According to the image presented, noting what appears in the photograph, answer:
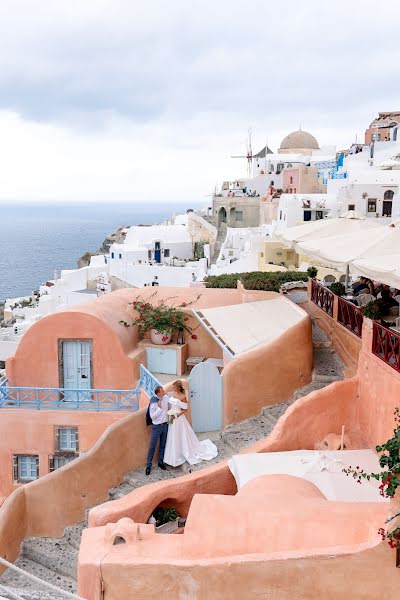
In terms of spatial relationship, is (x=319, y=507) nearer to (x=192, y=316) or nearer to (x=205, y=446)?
(x=205, y=446)

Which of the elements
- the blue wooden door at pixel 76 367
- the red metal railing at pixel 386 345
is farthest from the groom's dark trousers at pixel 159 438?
the red metal railing at pixel 386 345

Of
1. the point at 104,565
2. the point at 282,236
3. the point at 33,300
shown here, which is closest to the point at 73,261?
the point at 33,300

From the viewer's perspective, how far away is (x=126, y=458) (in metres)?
10.8

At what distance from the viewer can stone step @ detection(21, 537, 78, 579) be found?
29.8 ft

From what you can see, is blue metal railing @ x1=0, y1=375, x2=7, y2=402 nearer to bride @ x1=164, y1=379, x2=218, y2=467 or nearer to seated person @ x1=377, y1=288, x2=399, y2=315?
bride @ x1=164, y1=379, x2=218, y2=467

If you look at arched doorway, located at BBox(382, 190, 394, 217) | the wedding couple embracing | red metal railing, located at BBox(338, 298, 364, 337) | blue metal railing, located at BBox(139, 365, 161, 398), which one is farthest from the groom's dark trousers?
arched doorway, located at BBox(382, 190, 394, 217)

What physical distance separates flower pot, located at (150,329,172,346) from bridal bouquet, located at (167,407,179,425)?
3.63 metres

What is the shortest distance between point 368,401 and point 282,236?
6612 millimetres

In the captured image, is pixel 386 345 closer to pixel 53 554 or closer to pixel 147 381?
pixel 147 381

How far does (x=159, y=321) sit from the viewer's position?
14242mm

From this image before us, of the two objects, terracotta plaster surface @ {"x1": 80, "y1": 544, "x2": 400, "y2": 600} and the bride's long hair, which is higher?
the bride's long hair

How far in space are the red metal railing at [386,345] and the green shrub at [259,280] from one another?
7.87m

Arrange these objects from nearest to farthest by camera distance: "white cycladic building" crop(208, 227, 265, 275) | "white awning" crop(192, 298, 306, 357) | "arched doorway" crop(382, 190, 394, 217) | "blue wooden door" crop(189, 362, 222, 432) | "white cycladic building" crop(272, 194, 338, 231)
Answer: "blue wooden door" crop(189, 362, 222, 432)
"white awning" crop(192, 298, 306, 357)
"arched doorway" crop(382, 190, 394, 217)
"white cycladic building" crop(208, 227, 265, 275)
"white cycladic building" crop(272, 194, 338, 231)

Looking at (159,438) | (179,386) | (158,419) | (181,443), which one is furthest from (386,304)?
(159,438)
